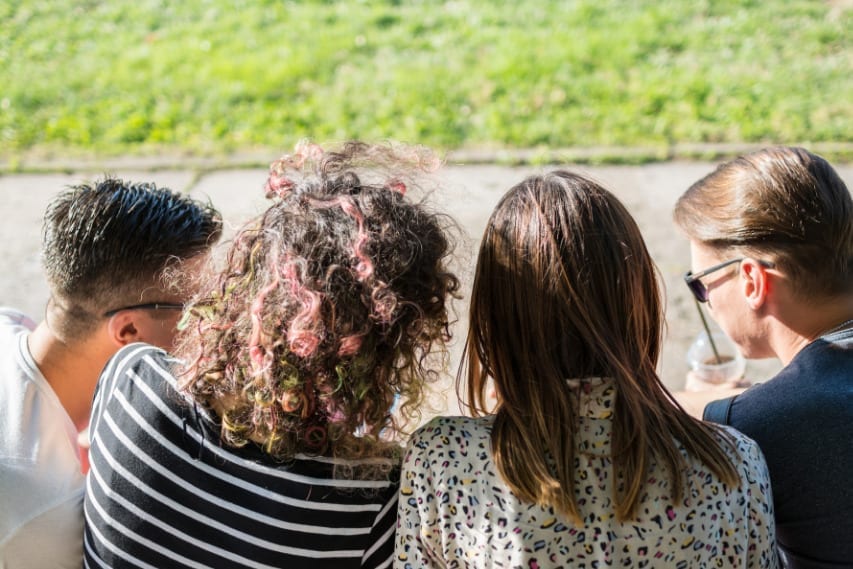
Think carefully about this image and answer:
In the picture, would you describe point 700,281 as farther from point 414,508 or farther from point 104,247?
point 104,247

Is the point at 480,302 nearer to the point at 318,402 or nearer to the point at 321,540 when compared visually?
the point at 318,402

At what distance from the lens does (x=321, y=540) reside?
4.93 ft

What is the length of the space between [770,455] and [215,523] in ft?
3.56

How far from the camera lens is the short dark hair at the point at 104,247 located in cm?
208

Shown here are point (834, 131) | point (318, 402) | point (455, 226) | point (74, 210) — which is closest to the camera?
point (318, 402)

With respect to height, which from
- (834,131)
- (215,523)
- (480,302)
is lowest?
(215,523)

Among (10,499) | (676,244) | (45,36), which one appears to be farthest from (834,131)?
(45,36)

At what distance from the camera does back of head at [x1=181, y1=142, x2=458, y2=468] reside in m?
1.39

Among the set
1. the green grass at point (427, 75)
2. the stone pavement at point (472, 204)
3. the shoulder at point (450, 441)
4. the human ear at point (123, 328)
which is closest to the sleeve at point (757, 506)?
the shoulder at point (450, 441)

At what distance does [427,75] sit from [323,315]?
4.22 metres

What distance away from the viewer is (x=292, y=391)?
143 cm

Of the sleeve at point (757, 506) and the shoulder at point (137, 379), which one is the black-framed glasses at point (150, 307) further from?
the sleeve at point (757, 506)

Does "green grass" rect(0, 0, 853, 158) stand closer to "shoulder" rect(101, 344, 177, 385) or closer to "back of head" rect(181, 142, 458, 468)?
"shoulder" rect(101, 344, 177, 385)

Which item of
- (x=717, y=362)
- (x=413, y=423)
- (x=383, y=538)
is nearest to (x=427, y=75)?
(x=717, y=362)
